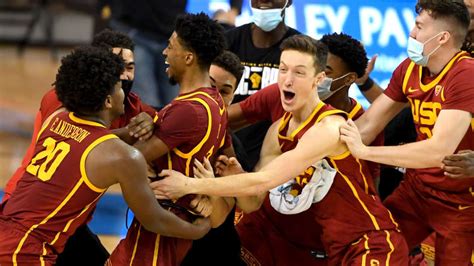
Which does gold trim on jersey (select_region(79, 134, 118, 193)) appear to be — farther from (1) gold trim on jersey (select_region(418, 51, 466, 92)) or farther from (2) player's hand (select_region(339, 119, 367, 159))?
(1) gold trim on jersey (select_region(418, 51, 466, 92))

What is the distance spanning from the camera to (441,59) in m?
5.51

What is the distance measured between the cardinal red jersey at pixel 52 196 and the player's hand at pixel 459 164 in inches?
69.5

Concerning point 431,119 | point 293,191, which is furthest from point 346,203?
point 431,119

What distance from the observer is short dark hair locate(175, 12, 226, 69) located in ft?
17.5

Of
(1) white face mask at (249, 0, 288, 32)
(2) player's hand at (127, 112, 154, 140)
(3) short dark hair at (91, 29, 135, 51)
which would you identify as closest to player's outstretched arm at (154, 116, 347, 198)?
(2) player's hand at (127, 112, 154, 140)

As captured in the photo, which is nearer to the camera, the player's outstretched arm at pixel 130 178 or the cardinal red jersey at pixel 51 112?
the player's outstretched arm at pixel 130 178

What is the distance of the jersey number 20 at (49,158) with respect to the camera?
477 centimetres

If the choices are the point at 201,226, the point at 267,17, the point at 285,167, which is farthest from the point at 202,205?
the point at 267,17

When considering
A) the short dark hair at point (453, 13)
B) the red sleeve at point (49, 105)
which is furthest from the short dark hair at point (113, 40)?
the short dark hair at point (453, 13)

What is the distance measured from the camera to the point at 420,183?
226 inches

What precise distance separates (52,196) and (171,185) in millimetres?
622

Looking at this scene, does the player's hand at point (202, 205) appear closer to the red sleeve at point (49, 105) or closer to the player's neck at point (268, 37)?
the red sleeve at point (49, 105)

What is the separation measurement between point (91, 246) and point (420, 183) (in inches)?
77.9

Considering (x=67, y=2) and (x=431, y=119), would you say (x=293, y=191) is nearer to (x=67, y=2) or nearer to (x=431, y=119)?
(x=431, y=119)
